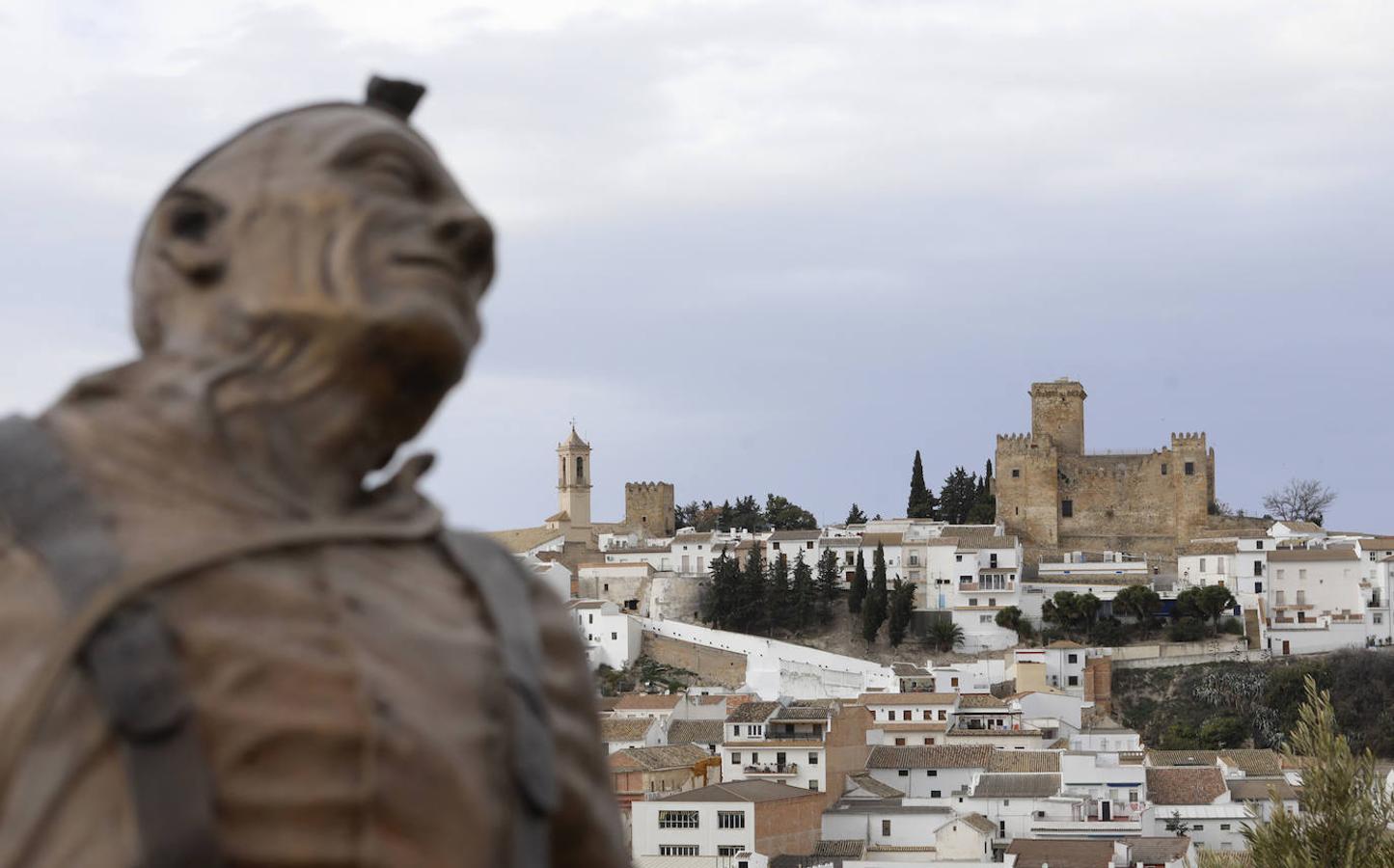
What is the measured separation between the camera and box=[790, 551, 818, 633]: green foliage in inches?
1836

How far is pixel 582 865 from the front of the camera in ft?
5.53

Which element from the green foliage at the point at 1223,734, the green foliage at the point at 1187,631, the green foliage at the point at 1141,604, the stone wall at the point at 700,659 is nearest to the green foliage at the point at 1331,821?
the green foliage at the point at 1223,734

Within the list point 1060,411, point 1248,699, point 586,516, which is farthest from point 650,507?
point 1248,699

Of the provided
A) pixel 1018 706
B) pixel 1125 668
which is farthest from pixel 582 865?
pixel 1125 668

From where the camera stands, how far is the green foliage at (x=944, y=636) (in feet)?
150

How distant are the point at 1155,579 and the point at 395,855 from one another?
49.1m

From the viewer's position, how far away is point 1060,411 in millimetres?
58344

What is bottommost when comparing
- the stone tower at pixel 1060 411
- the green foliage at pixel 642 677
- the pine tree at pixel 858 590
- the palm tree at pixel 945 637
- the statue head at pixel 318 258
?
the green foliage at pixel 642 677

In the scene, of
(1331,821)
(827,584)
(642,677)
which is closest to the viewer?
(1331,821)

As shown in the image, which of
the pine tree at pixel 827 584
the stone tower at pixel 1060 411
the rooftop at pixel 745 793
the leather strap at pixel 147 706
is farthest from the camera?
the stone tower at pixel 1060 411

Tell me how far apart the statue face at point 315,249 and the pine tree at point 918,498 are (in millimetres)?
56423

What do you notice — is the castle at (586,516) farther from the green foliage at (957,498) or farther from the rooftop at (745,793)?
the rooftop at (745,793)

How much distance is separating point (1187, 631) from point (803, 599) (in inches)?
348

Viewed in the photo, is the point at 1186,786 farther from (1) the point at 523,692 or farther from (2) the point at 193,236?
(2) the point at 193,236
